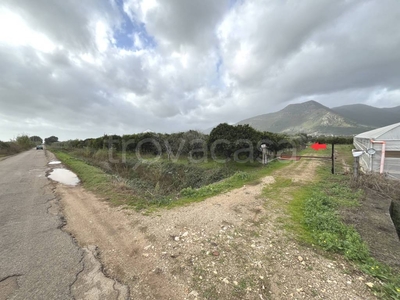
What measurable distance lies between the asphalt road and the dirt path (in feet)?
1.10

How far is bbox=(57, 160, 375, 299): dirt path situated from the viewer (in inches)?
89.0

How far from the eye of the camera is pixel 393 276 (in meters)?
2.43

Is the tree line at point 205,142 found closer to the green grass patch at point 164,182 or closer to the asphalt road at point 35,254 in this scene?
the green grass patch at point 164,182

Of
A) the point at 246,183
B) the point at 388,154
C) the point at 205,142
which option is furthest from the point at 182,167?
the point at 388,154

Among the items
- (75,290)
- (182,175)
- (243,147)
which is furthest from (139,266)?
(182,175)

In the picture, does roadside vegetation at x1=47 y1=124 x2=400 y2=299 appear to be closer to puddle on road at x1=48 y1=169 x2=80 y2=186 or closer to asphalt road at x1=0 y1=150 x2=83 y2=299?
puddle on road at x1=48 y1=169 x2=80 y2=186

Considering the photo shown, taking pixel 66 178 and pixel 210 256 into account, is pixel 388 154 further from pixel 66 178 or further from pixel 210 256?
pixel 66 178

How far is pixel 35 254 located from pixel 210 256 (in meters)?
3.04

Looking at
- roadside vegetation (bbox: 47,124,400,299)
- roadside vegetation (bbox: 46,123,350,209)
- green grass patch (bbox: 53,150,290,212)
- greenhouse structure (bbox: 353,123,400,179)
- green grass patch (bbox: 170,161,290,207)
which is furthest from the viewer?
greenhouse structure (bbox: 353,123,400,179)

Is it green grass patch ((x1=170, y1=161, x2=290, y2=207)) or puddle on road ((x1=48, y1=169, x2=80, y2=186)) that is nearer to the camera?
green grass patch ((x1=170, y1=161, x2=290, y2=207))

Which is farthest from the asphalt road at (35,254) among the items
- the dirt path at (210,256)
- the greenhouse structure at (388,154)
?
the greenhouse structure at (388,154)

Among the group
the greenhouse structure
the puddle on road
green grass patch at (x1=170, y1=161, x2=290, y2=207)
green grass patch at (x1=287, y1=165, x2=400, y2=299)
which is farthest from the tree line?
the puddle on road

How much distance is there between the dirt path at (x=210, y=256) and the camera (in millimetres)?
2262

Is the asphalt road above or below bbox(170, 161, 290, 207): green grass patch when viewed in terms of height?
above
